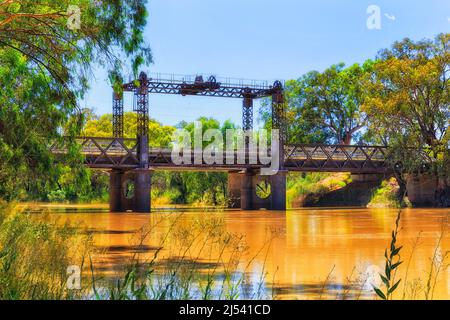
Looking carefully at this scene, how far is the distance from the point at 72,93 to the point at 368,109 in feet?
141

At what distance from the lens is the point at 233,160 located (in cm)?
5325

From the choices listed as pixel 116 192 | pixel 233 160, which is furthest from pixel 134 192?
pixel 233 160

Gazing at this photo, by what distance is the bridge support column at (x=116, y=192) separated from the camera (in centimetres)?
4995

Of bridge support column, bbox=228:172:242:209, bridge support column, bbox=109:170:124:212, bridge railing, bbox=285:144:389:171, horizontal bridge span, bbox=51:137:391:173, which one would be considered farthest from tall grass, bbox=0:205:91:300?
bridge support column, bbox=228:172:242:209

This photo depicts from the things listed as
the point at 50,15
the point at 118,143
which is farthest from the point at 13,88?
the point at 118,143

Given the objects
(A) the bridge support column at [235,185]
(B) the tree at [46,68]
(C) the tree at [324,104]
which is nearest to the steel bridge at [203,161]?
(A) the bridge support column at [235,185]

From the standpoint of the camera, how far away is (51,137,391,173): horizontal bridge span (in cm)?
4872

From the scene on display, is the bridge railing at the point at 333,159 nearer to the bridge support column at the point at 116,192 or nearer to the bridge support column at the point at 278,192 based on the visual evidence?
the bridge support column at the point at 278,192

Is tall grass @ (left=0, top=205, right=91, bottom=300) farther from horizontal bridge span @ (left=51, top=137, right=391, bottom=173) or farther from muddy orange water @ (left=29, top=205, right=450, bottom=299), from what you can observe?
horizontal bridge span @ (left=51, top=137, right=391, bottom=173)

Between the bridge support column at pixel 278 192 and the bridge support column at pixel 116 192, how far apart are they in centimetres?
1213

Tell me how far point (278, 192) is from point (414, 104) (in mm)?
14121

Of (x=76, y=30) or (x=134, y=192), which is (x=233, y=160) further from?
(x=76, y=30)
